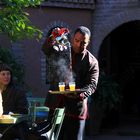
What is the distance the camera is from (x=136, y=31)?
13039 mm

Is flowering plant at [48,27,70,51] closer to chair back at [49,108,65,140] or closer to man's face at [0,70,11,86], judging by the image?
chair back at [49,108,65,140]

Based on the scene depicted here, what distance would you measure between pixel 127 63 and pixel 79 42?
8137mm

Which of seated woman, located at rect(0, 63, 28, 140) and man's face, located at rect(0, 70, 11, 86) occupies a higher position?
man's face, located at rect(0, 70, 11, 86)

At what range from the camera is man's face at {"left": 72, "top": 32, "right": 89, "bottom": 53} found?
516 cm

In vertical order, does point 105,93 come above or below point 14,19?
below

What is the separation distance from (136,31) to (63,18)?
3.09 meters

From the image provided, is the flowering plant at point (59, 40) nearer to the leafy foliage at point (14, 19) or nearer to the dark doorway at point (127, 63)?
the leafy foliage at point (14, 19)

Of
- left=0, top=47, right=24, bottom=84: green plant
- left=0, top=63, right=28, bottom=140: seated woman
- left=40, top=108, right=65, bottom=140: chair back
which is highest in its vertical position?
left=0, top=47, right=24, bottom=84: green plant

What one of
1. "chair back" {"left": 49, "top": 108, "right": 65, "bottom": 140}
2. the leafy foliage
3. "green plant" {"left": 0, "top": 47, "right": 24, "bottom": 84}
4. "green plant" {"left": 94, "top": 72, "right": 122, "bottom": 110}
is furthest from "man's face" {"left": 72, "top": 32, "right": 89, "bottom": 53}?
"green plant" {"left": 94, "top": 72, "right": 122, "bottom": 110}

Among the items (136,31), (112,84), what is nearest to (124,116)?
(136,31)

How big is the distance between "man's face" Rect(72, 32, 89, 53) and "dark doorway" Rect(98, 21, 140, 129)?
23.1ft

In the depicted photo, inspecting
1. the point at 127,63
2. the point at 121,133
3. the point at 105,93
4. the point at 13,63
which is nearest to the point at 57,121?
the point at 13,63

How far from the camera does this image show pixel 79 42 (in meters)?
5.20

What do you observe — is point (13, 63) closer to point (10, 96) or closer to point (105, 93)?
point (105, 93)
